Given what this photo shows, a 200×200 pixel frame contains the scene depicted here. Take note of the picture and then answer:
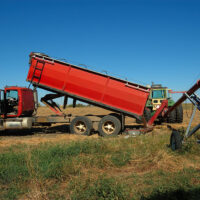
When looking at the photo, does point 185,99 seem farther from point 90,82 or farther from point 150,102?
point 150,102

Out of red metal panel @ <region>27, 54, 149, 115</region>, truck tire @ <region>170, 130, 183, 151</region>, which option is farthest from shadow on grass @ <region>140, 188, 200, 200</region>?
red metal panel @ <region>27, 54, 149, 115</region>

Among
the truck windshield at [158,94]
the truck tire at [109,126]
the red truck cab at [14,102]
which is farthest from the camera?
the truck windshield at [158,94]

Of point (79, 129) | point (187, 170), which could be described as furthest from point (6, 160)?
point (79, 129)

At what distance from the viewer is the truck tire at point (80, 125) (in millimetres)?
10461

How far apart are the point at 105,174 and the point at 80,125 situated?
634 centimetres

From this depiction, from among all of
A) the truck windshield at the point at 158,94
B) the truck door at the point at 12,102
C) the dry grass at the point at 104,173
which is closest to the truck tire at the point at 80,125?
the truck door at the point at 12,102

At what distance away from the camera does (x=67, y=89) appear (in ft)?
35.2

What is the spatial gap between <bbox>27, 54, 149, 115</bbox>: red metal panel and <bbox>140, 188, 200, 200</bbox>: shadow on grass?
6.68m

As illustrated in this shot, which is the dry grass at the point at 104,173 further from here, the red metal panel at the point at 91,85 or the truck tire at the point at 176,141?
the red metal panel at the point at 91,85

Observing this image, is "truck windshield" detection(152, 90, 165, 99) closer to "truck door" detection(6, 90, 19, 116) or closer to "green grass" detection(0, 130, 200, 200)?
"truck door" detection(6, 90, 19, 116)

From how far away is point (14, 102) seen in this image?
37.4 ft

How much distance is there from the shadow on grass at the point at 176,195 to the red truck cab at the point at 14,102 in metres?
8.83

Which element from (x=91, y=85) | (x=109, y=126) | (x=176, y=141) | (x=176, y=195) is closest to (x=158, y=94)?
(x=109, y=126)

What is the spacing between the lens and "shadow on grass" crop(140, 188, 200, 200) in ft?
11.1
